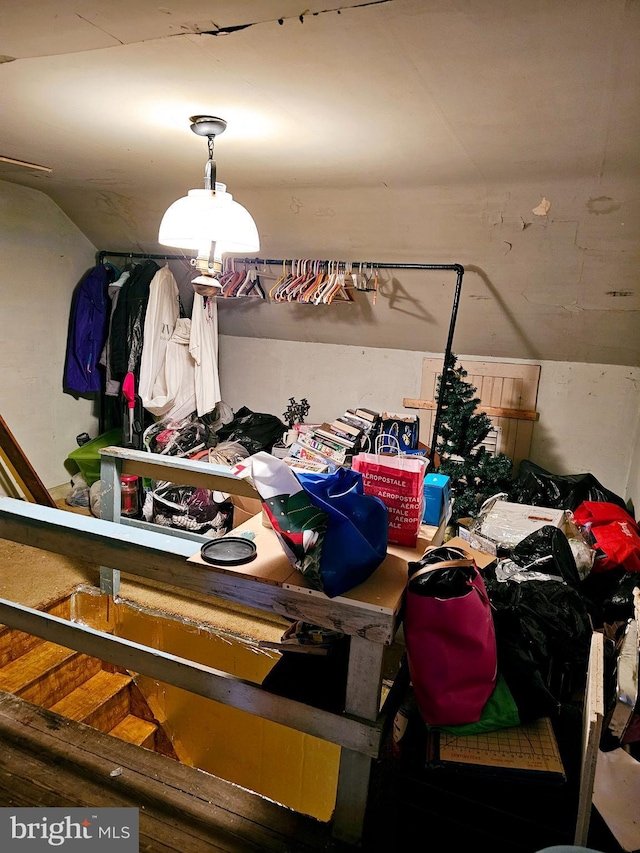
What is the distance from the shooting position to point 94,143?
97.8 inches

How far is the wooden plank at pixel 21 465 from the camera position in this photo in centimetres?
357

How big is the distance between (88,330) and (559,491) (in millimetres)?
3420

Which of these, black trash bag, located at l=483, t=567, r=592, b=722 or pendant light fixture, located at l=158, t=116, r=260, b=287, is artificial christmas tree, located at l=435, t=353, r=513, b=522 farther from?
pendant light fixture, located at l=158, t=116, r=260, b=287

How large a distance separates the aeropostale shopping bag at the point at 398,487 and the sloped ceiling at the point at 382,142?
101 centimetres

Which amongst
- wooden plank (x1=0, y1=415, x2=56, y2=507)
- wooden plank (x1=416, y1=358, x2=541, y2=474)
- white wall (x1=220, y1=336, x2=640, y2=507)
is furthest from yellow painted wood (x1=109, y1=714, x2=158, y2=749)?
wooden plank (x1=416, y1=358, x2=541, y2=474)

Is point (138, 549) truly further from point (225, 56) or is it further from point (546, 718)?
point (225, 56)

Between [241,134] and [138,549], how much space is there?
1656 mm

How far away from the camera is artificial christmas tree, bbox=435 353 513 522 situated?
3.33 m

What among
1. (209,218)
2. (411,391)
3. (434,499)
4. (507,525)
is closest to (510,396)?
(411,391)

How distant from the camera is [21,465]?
3604 mm

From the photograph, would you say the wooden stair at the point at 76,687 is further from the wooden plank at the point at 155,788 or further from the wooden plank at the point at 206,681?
the wooden plank at the point at 206,681

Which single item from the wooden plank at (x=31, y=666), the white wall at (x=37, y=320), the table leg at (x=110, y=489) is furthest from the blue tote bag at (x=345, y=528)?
the white wall at (x=37, y=320)

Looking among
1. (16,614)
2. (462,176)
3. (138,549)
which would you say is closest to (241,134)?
→ (462,176)

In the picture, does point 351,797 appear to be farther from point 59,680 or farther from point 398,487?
point 59,680
